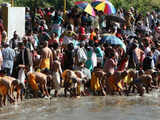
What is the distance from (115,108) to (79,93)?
176 centimetres

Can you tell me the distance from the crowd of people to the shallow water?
0.45 m

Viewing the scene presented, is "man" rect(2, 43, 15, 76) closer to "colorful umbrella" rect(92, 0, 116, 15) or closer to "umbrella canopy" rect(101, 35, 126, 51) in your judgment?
"umbrella canopy" rect(101, 35, 126, 51)

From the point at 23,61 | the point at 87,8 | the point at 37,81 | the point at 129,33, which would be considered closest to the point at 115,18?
the point at 129,33

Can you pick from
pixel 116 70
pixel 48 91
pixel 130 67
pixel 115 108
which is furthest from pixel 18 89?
pixel 130 67

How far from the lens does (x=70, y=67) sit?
18.7 metres

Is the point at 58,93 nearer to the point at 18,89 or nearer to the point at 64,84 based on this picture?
the point at 64,84

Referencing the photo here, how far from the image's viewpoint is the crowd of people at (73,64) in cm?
1752

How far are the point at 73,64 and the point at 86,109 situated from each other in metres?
2.61

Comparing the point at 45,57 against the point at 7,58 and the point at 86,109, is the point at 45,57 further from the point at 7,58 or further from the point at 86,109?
the point at 86,109

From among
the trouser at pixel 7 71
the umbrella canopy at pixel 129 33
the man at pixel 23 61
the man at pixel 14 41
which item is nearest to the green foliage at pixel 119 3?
the umbrella canopy at pixel 129 33

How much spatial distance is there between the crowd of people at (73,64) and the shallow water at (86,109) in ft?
1.48

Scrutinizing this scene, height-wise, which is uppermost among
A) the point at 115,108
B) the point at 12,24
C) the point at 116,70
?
the point at 12,24

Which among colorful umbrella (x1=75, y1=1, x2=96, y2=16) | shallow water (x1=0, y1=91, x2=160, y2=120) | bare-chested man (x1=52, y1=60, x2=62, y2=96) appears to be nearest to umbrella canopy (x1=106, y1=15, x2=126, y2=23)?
colorful umbrella (x1=75, y1=1, x2=96, y2=16)

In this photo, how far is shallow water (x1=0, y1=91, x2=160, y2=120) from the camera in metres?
15.4
